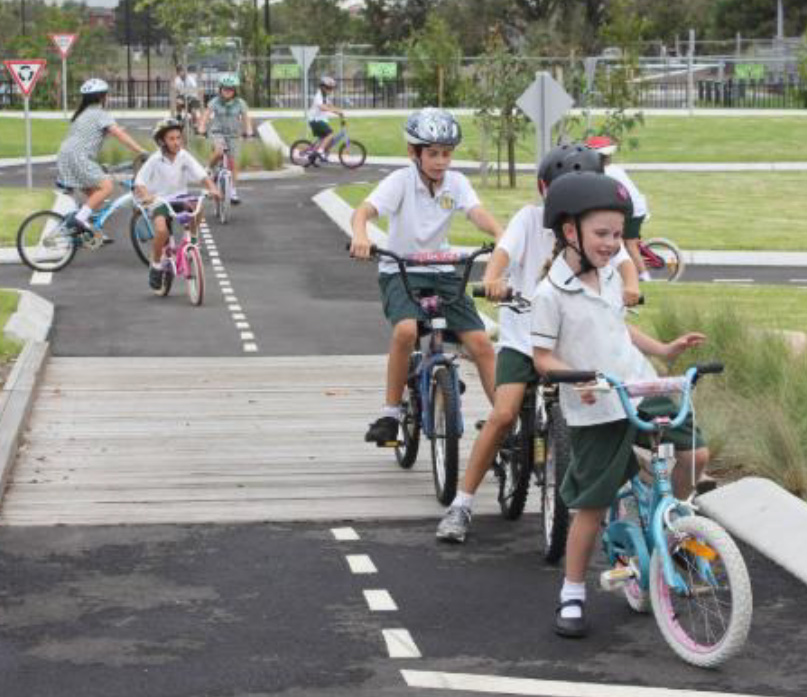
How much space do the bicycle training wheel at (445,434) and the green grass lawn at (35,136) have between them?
35.3 m

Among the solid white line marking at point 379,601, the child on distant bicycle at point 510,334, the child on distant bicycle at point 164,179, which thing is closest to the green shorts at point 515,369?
the child on distant bicycle at point 510,334

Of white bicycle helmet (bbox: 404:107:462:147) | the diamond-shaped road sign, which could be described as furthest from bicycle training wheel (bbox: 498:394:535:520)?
the diamond-shaped road sign

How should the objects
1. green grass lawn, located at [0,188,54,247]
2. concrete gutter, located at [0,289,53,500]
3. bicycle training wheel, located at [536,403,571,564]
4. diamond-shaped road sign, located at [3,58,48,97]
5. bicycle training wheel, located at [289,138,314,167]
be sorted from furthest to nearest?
bicycle training wheel, located at [289,138,314,167] < diamond-shaped road sign, located at [3,58,48,97] < green grass lawn, located at [0,188,54,247] < concrete gutter, located at [0,289,53,500] < bicycle training wheel, located at [536,403,571,564]

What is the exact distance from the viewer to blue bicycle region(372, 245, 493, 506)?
10.1 m

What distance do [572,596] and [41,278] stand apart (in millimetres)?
15249

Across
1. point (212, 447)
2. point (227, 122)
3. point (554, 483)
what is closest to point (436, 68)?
A: point (227, 122)

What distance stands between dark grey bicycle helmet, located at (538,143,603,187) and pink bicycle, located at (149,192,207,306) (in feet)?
35.4

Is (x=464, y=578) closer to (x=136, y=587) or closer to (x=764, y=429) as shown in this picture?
(x=136, y=587)

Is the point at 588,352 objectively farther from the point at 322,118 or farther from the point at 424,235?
the point at 322,118

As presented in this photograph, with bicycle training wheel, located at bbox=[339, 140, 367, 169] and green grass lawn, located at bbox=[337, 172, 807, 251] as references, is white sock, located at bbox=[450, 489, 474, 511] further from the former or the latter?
bicycle training wheel, located at bbox=[339, 140, 367, 169]

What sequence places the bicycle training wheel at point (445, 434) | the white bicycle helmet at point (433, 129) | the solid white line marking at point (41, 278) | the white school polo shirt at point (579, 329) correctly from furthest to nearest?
the solid white line marking at point (41, 278), the white bicycle helmet at point (433, 129), the bicycle training wheel at point (445, 434), the white school polo shirt at point (579, 329)

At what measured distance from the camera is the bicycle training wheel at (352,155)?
134 feet

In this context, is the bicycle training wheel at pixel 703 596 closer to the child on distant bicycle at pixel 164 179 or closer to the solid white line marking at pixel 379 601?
the solid white line marking at pixel 379 601

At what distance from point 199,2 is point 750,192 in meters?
17.4
